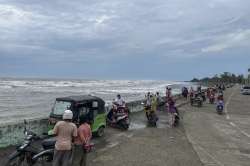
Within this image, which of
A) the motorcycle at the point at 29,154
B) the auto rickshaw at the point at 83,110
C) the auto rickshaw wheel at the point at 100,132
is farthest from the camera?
the auto rickshaw wheel at the point at 100,132

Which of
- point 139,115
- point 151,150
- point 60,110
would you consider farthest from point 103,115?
point 139,115

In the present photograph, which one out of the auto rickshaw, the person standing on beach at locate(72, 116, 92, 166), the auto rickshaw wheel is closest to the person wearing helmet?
the person standing on beach at locate(72, 116, 92, 166)

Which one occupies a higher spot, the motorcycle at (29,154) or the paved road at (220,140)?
the motorcycle at (29,154)

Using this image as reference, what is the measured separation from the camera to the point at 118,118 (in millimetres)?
18781

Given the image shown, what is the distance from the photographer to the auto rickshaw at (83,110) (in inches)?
566

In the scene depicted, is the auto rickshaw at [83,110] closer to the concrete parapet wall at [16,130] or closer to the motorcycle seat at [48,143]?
the concrete parapet wall at [16,130]

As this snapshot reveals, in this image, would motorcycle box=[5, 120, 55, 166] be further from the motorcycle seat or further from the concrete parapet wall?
the concrete parapet wall

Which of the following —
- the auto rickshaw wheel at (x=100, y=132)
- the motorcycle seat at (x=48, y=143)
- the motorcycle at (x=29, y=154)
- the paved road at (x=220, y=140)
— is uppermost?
the motorcycle seat at (x=48, y=143)

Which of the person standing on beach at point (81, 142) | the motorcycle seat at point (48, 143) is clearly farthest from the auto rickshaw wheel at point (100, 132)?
the person standing on beach at point (81, 142)

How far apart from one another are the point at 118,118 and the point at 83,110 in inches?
160

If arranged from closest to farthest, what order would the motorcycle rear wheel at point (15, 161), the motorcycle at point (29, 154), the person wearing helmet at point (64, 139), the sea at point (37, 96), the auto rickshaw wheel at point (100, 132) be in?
the person wearing helmet at point (64, 139) → the motorcycle rear wheel at point (15, 161) → the motorcycle at point (29, 154) → the auto rickshaw wheel at point (100, 132) → the sea at point (37, 96)

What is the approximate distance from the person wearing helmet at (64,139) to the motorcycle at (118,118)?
9.74m

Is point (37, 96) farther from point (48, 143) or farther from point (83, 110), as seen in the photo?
point (48, 143)

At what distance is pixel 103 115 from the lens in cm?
1644
